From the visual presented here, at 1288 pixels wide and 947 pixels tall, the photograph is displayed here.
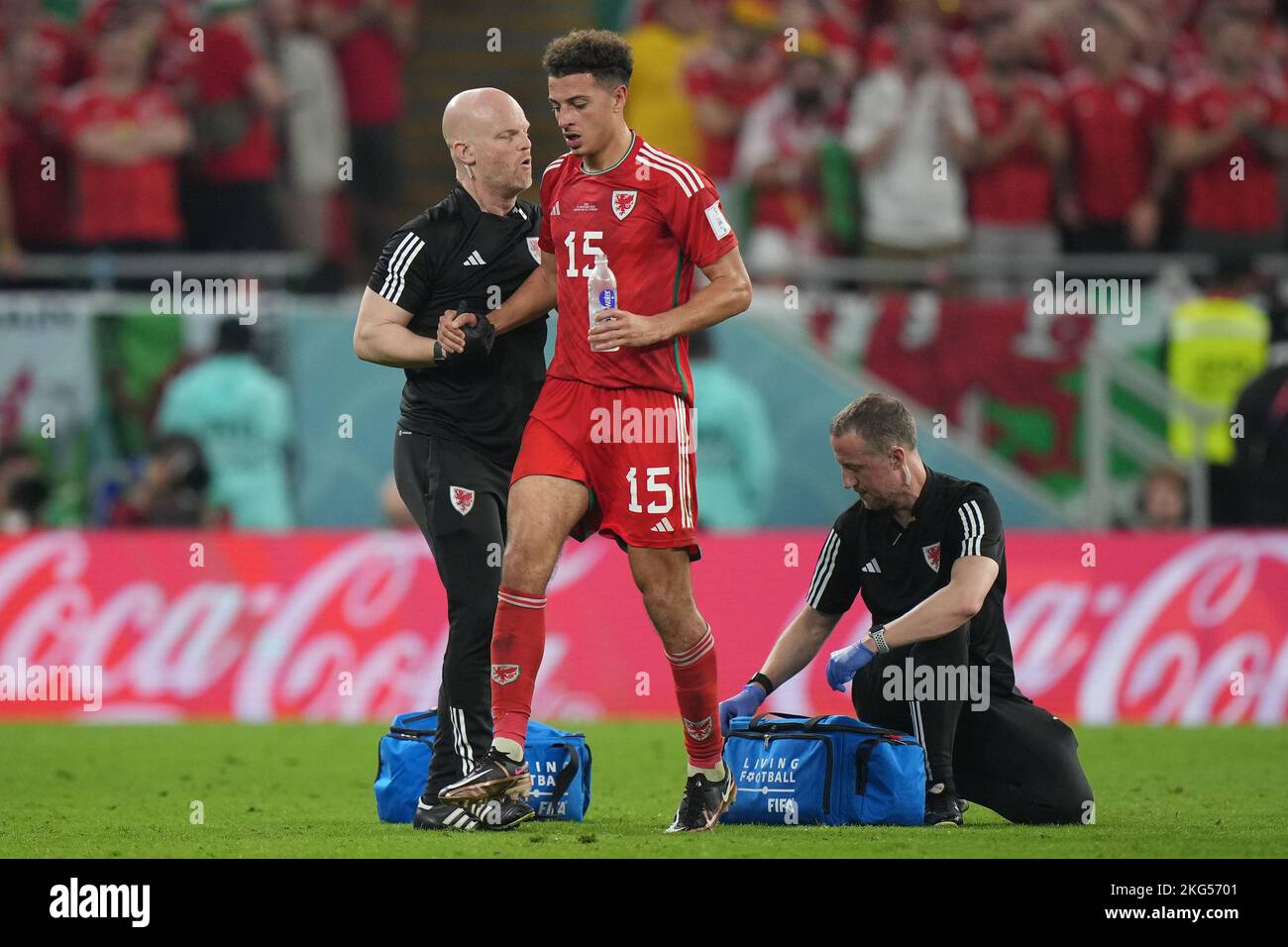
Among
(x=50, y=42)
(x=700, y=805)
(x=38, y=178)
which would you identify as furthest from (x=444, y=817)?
(x=50, y=42)

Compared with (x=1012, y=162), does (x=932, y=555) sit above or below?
below

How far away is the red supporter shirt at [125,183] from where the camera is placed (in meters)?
15.5

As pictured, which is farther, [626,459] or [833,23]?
[833,23]

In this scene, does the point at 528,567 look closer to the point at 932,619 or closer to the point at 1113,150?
the point at 932,619

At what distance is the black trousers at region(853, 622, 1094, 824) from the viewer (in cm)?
759

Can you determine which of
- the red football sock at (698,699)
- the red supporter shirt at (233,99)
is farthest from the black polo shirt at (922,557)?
the red supporter shirt at (233,99)

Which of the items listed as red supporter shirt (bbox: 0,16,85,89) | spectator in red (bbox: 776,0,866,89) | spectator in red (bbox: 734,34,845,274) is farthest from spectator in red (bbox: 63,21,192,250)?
spectator in red (bbox: 776,0,866,89)

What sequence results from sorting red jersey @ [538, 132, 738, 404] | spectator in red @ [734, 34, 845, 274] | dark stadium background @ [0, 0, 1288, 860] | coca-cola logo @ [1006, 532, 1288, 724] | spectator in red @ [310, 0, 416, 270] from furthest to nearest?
spectator in red @ [310, 0, 416, 270], spectator in red @ [734, 34, 845, 274], dark stadium background @ [0, 0, 1288, 860], coca-cola logo @ [1006, 532, 1288, 724], red jersey @ [538, 132, 738, 404]

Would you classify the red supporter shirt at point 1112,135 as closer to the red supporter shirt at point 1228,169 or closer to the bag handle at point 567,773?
the red supporter shirt at point 1228,169

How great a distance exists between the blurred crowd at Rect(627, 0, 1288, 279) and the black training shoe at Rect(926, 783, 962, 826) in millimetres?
8125

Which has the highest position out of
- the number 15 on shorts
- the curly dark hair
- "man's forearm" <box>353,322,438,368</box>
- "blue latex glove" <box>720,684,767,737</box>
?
the curly dark hair

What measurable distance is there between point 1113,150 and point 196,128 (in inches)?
279

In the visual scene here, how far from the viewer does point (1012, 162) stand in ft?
51.4

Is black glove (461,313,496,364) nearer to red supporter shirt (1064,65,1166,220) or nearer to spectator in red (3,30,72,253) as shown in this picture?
spectator in red (3,30,72,253)
